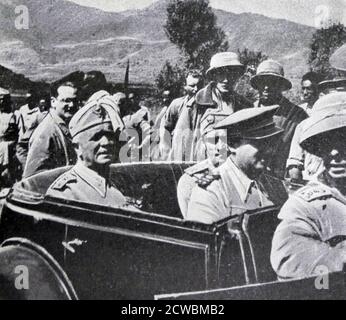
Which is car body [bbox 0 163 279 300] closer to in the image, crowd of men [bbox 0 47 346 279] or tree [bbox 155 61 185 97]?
crowd of men [bbox 0 47 346 279]

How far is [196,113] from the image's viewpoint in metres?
5.70

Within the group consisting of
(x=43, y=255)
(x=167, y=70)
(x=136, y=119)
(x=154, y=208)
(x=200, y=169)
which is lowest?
(x=43, y=255)

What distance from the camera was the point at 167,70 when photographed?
575cm

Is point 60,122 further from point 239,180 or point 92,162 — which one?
point 239,180

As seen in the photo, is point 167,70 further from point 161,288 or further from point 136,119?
point 161,288

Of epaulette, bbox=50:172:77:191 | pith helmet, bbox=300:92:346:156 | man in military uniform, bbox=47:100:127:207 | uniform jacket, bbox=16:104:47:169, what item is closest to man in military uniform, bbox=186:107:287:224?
pith helmet, bbox=300:92:346:156

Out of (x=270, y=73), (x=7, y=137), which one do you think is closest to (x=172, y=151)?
(x=270, y=73)

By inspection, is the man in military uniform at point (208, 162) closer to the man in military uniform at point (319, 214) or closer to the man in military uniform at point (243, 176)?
the man in military uniform at point (243, 176)

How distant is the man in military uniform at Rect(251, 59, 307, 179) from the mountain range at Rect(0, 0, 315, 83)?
117 millimetres

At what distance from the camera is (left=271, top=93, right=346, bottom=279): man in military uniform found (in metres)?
5.38

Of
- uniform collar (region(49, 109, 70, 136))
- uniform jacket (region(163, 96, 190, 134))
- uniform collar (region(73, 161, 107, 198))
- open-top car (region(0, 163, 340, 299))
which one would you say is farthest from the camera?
uniform jacket (region(163, 96, 190, 134))

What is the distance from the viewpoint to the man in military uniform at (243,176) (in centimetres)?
546

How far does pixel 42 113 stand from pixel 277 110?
2.26 m
